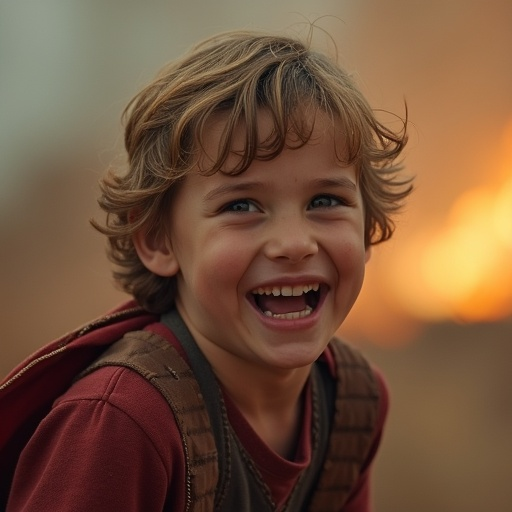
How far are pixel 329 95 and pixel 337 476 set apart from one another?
71 centimetres

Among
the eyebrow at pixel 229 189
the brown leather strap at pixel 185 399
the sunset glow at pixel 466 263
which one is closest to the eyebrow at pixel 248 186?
the eyebrow at pixel 229 189

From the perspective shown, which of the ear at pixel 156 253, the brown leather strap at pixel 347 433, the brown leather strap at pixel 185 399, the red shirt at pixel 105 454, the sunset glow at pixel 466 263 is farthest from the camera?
the sunset glow at pixel 466 263

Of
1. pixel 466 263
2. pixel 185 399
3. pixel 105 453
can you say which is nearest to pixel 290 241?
pixel 185 399

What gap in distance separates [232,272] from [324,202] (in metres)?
0.19

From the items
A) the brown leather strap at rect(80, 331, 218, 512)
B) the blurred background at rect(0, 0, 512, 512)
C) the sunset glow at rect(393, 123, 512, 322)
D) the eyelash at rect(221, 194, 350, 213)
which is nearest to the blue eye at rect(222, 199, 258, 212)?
the eyelash at rect(221, 194, 350, 213)

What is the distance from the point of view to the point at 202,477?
5.06 feet

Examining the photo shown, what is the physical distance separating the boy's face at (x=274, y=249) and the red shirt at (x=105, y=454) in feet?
0.62

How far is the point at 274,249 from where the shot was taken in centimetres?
155

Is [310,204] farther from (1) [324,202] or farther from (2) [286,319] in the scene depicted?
(2) [286,319]

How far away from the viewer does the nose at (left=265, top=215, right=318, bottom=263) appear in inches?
60.7

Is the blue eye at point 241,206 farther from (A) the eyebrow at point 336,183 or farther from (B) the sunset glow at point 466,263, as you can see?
(B) the sunset glow at point 466,263

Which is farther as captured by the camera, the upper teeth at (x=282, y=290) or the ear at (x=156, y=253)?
the ear at (x=156, y=253)

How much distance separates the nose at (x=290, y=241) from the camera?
154 cm

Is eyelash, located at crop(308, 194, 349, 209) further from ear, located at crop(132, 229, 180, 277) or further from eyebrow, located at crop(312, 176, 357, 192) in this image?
ear, located at crop(132, 229, 180, 277)
